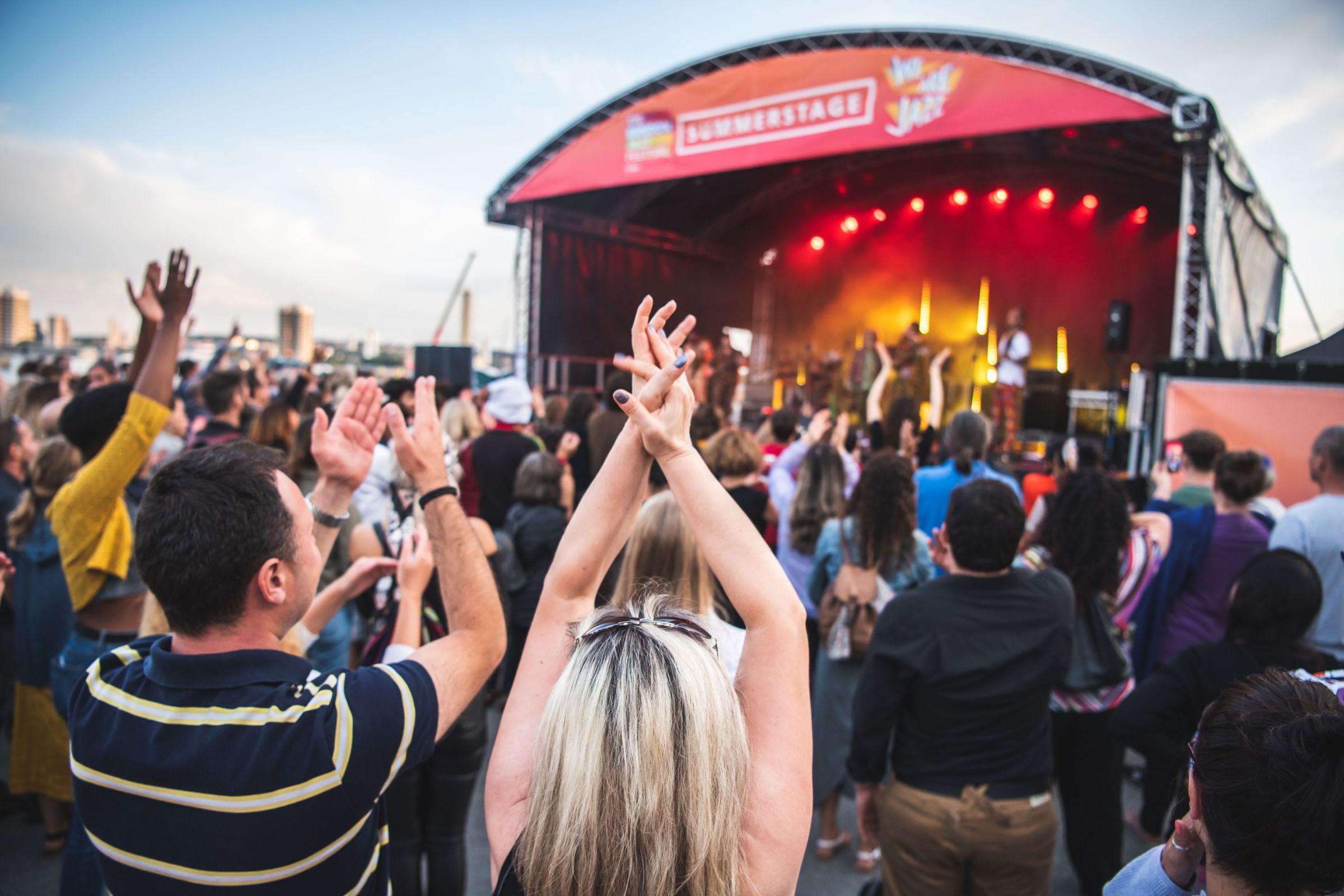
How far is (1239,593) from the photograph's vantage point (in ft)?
6.28

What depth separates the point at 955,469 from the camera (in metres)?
3.55

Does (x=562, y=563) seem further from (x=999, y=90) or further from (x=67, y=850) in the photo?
(x=999, y=90)

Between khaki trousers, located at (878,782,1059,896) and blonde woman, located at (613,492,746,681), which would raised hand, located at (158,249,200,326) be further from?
khaki trousers, located at (878,782,1059,896)

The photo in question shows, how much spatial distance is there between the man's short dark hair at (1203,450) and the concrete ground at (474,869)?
1.62m

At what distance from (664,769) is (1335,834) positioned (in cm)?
76

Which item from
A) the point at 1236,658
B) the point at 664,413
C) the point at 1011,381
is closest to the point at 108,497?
the point at 664,413

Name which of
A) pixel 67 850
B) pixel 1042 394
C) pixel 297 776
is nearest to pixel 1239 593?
pixel 297 776

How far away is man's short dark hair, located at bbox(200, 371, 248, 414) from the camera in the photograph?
142 inches

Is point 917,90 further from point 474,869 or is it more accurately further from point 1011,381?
point 474,869

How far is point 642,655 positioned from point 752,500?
96.2 inches

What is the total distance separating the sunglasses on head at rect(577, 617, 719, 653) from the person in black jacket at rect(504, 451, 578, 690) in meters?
2.17

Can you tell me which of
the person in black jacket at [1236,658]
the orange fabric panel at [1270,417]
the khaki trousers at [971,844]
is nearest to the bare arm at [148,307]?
the khaki trousers at [971,844]

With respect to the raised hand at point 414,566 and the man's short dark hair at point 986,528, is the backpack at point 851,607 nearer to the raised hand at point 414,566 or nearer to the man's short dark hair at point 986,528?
the man's short dark hair at point 986,528

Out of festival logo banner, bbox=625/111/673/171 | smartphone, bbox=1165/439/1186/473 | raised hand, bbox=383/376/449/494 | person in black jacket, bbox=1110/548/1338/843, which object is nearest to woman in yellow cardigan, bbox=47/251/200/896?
raised hand, bbox=383/376/449/494
